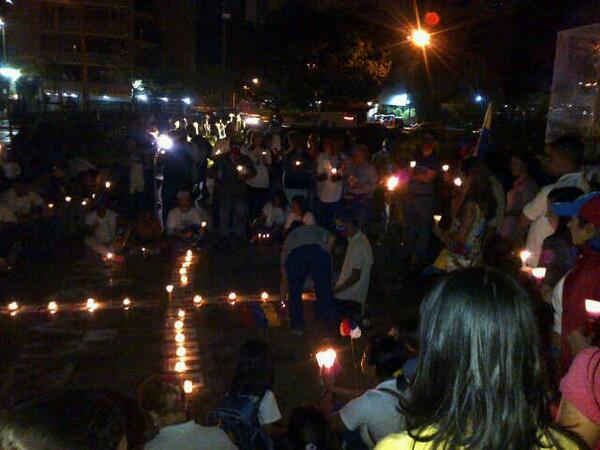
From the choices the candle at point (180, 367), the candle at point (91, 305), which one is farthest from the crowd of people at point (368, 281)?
the candle at point (91, 305)

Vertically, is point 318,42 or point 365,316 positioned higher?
point 318,42

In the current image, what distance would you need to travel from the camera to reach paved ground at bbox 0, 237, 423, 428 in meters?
6.26

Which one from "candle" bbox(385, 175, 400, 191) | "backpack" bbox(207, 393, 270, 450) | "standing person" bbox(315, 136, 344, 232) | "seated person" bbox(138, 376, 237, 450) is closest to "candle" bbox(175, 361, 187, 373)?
"backpack" bbox(207, 393, 270, 450)

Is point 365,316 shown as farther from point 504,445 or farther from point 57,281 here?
point 504,445

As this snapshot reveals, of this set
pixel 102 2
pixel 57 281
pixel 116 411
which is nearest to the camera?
pixel 116 411

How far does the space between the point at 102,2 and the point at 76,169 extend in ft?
159

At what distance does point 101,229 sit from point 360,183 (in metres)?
4.19

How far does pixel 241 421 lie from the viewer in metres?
4.10

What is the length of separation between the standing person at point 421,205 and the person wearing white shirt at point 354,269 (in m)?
2.96

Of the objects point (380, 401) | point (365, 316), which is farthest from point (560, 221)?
point (365, 316)

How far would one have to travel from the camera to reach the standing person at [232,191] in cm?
1198

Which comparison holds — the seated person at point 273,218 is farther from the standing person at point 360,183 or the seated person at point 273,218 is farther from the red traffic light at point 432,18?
the red traffic light at point 432,18

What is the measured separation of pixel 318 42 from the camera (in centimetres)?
2383


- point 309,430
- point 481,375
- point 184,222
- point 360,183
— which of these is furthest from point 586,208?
point 184,222
